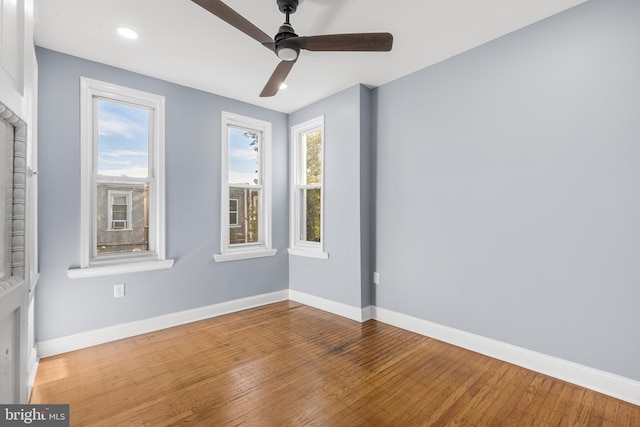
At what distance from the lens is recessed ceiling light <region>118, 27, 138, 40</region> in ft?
7.89

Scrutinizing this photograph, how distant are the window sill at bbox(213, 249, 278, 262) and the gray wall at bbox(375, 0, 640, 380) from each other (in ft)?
5.77

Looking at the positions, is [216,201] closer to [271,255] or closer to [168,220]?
[168,220]

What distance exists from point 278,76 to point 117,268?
2382 mm

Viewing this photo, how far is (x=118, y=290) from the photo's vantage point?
298 centimetres

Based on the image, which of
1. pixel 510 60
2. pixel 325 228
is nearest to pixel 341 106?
pixel 325 228

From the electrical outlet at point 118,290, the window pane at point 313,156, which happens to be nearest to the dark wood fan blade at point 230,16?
the window pane at point 313,156

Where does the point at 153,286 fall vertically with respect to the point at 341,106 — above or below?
below

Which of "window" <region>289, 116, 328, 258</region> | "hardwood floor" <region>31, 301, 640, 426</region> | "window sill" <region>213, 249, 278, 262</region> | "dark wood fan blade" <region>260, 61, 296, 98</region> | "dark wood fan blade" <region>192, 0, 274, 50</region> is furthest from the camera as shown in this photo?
"window" <region>289, 116, 328, 258</region>

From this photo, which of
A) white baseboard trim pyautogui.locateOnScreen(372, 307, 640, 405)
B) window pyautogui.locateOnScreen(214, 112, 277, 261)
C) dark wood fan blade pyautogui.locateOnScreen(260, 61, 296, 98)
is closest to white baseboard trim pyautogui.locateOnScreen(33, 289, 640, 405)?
white baseboard trim pyautogui.locateOnScreen(372, 307, 640, 405)

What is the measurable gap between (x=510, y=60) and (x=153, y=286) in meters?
3.97

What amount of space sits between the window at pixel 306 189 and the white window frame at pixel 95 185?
1.67 m

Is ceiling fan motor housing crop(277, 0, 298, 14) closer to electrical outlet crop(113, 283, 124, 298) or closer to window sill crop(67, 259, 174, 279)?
window sill crop(67, 259, 174, 279)

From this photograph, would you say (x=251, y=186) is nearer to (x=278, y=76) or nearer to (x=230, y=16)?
(x=278, y=76)

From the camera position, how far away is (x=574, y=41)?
219 centimetres
